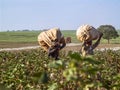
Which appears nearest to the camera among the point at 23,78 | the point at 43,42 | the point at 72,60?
the point at 72,60

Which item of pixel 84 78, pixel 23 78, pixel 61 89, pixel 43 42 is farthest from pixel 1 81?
pixel 84 78

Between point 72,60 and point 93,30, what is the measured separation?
15.7ft

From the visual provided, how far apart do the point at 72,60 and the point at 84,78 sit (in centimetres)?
18

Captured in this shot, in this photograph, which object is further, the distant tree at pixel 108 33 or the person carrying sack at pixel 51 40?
the distant tree at pixel 108 33

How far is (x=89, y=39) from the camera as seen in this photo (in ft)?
22.5

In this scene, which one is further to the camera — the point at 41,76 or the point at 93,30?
the point at 93,30

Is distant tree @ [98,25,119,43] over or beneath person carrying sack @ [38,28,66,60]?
beneath

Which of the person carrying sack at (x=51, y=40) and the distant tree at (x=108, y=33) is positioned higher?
the person carrying sack at (x=51, y=40)

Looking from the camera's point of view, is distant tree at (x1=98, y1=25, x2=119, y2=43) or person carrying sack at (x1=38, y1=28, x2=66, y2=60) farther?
distant tree at (x1=98, y1=25, x2=119, y2=43)

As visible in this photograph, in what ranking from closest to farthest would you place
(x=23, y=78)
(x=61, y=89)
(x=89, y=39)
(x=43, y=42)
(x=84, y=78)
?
(x=84, y=78) → (x=61, y=89) → (x=23, y=78) → (x=89, y=39) → (x=43, y=42)

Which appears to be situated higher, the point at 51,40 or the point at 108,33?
the point at 51,40

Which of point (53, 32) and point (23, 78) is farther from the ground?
point (53, 32)

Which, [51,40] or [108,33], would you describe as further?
[108,33]

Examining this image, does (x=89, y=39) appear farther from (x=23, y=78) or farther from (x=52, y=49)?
(x=23, y=78)
